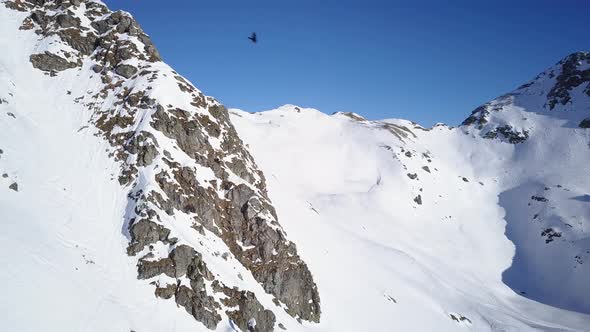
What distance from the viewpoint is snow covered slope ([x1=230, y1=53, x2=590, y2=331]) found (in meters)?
47.0

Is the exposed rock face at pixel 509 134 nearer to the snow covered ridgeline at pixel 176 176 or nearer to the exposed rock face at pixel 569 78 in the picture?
the exposed rock face at pixel 569 78

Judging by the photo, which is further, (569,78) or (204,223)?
(569,78)

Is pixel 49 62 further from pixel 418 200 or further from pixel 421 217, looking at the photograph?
pixel 418 200

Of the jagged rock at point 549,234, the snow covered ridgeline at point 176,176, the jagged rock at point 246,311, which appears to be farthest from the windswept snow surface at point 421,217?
the jagged rock at point 246,311

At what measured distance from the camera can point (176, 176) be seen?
113ft

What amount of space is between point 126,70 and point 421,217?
65.9 metres

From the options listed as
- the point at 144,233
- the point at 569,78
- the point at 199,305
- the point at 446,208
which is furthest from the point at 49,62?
the point at 569,78

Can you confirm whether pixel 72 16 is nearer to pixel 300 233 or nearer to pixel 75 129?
pixel 75 129

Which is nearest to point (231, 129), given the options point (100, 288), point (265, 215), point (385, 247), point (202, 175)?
point (202, 175)

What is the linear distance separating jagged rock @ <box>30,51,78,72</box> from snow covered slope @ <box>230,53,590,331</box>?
30.3 m

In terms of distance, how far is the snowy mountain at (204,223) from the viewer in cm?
2555

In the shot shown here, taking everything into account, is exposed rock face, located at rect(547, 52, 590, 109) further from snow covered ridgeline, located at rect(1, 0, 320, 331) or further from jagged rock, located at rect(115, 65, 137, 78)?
jagged rock, located at rect(115, 65, 137, 78)

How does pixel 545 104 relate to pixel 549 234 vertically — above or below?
above

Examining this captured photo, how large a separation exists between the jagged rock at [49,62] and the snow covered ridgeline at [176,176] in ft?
0.35
